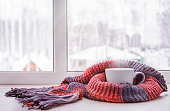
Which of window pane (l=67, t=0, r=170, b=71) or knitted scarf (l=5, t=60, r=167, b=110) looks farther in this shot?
window pane (l=67, t=0, r=170, b=71)

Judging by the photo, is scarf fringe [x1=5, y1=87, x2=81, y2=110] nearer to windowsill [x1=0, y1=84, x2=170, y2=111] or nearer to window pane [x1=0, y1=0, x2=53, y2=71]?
windowsill [x1=0, y1=84, x2=170, y2=111]

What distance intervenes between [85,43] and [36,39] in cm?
30

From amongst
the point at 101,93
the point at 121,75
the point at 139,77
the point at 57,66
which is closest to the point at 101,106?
the point at 101,93

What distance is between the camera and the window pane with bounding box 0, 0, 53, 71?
1273 millimetres

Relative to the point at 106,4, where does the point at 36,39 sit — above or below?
below

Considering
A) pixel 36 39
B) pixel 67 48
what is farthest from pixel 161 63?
pixel 36 39

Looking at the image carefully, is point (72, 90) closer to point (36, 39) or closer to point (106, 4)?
point (36, 39)

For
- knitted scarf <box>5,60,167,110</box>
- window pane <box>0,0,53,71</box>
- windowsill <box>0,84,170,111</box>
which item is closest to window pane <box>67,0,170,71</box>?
window pane <box>0,0,53,71</box>

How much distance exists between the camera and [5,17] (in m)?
1.27

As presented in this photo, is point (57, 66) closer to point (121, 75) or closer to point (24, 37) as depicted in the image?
point (24, 37)

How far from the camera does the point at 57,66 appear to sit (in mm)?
1251

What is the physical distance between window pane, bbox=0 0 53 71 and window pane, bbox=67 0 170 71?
16 centimetres

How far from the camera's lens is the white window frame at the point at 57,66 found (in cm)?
124

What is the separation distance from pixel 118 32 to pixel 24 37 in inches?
23.0
